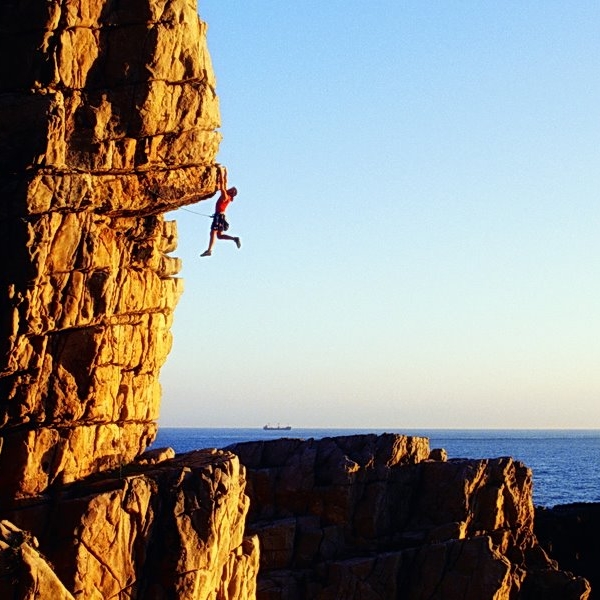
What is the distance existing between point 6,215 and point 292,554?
3147 centimetres

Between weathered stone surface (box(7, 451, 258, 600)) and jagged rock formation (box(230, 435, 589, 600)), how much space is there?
21061 mm

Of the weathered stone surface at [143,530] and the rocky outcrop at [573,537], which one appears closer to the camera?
the weathered stone surface at [143,530]

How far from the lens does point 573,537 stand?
9044 cm

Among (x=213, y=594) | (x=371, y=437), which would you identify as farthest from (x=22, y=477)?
(x=371, y=437)

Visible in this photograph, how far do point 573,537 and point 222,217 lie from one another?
56.9 meters

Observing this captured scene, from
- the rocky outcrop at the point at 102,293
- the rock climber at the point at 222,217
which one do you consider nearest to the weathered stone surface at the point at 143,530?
the rocky outcrop at the point at 102,293

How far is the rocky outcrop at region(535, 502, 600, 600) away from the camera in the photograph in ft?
278

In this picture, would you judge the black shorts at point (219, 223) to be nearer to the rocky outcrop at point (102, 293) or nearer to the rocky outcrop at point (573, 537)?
the rocky outcrop at point (102, 293)

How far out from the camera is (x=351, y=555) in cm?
6294

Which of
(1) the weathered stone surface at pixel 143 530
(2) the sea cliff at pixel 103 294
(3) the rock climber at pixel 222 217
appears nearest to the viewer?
(1) the weathered stone surface at pixel 143 530

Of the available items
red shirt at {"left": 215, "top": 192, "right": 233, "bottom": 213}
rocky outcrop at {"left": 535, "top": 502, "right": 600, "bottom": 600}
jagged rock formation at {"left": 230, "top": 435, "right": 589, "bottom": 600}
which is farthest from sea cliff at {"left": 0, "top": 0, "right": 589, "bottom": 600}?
rocky outcrop at {"left": 535, "top": 502, "right": 600, "bottom": 600}

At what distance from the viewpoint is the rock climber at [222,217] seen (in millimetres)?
43497

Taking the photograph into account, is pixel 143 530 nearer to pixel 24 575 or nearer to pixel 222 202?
pixel 24 575

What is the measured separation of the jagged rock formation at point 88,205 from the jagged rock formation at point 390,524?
67.8ft
